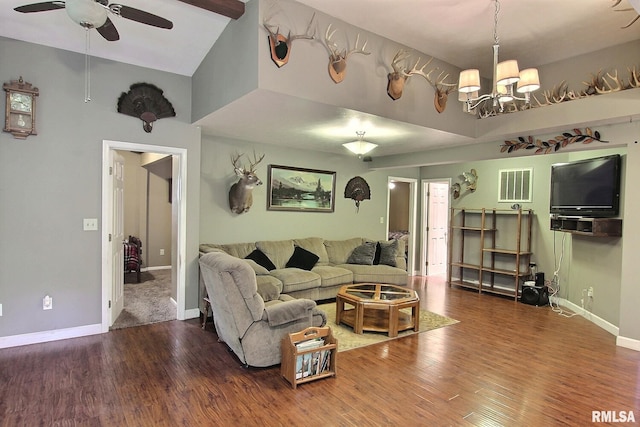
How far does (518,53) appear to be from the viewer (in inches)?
159

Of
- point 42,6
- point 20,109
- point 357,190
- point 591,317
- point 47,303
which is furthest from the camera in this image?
point 357,190

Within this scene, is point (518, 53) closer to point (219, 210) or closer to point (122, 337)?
point (219, 210)

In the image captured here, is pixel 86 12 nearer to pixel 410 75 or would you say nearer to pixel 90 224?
pixel 90 224

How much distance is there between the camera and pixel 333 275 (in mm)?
5215

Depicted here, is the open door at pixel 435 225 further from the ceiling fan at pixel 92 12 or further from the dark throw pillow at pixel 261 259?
the ceiling fan at pixel 92 12

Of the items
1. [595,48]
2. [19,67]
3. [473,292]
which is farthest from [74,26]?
[473,292]

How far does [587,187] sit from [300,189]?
4060mm

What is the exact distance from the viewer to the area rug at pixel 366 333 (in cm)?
368

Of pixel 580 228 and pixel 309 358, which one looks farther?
pixel 580 228

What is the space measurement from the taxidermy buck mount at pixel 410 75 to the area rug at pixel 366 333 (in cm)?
258

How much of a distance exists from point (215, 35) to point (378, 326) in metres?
3.59

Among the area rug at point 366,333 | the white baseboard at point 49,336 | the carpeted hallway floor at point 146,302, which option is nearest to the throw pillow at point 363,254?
the area rug at point 366,333
